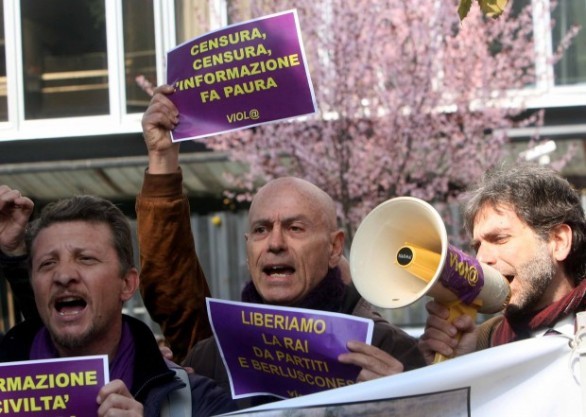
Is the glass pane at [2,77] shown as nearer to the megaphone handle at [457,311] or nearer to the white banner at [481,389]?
the megaphone handle at [457,311]

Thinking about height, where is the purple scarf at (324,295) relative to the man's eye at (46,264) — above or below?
below

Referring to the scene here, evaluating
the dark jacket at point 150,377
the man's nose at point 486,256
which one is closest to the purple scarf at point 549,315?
the man's nose at point 486,256

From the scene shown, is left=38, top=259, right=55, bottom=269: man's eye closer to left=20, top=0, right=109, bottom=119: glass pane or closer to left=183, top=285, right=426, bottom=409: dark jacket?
left=183, top=285, right=426, bottom=409: dark jacket

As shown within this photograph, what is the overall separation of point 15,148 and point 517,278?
1189cm

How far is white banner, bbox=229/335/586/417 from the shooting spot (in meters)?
2.58

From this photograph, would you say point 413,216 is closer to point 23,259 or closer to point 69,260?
point 69,260

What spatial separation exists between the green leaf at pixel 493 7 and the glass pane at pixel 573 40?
36.2 ft

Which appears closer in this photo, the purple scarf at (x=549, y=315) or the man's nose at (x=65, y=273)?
the man's nose at (x=65, y=273)

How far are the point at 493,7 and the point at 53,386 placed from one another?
173cm

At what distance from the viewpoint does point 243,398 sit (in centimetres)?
319

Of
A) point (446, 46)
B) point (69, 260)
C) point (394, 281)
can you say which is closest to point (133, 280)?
point (69, 260)

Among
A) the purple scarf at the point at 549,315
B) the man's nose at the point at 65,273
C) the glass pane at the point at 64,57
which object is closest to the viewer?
the man's nose at the point at 65,273

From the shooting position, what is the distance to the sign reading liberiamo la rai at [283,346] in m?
2.84

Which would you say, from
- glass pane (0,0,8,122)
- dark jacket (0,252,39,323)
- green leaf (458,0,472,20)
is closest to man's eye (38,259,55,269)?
dark jacket (0,252,39,323)
